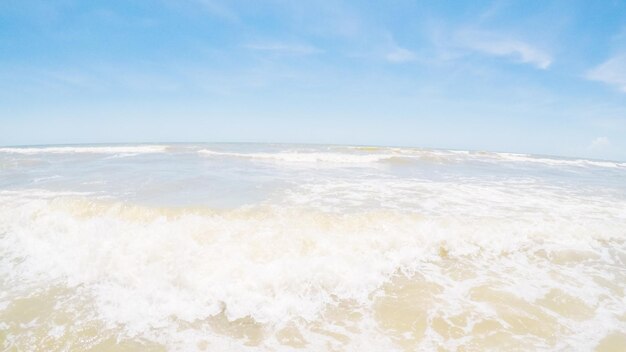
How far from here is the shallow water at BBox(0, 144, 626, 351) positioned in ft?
9.70

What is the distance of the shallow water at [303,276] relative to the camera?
2957 millimetres

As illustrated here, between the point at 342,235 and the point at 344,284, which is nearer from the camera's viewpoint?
the point at 344,284

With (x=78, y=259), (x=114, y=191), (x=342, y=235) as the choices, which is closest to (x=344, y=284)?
(x=342, y=235)

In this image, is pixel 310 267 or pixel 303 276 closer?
pixel 303 276

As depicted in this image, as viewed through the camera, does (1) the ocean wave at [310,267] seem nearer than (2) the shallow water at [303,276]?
No

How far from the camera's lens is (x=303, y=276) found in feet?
12.8

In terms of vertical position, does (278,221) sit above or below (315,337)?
above

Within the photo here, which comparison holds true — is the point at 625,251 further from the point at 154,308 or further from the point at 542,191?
the point at 154,308

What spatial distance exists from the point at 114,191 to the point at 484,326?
27.6ft

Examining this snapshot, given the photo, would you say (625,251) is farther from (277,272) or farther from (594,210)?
(277,272)

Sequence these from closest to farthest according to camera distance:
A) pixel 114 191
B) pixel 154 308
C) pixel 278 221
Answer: pixel 154 308 < pixel 278 221 < pixel 114 191

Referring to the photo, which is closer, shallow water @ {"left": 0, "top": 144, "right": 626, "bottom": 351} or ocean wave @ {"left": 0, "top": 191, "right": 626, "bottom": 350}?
shallow water @ {"left": 0, "top": 144, "right": 626, "bottom": 351}

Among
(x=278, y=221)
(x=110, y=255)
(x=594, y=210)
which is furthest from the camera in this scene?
(x=594, y=210)

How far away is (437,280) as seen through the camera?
399 cm
